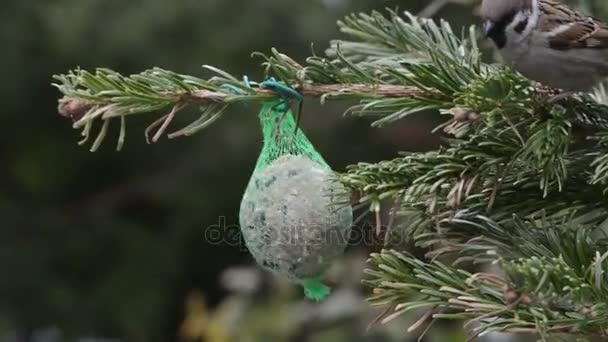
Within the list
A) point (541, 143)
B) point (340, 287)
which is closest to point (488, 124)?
point (541, 143)

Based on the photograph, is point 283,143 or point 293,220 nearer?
point 293,220

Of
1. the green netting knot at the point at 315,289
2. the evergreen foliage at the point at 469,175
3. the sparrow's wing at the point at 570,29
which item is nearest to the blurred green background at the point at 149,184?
the green netting knot at the point at 315,289

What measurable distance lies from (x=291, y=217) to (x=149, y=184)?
249cm

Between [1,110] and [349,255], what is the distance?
1275 millimetres

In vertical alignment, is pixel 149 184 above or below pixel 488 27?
below

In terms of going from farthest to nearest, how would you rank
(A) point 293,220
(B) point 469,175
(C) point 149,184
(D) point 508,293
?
(C) point 149,184
(A) point 293,220
(B) point 469,175
(D) point 508,293

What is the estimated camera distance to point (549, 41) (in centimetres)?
137

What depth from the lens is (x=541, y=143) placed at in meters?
0.93

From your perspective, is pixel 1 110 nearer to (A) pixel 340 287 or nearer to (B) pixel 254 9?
(B) pixel 254 9

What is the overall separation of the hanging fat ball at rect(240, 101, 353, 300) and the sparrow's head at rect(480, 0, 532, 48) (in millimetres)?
265

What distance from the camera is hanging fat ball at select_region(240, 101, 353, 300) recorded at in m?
1.25

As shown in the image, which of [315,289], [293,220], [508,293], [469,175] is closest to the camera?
[508,293]

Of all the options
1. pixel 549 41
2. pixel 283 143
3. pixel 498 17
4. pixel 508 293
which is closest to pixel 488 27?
pixel 498 17

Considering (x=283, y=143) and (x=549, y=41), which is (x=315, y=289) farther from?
(x=549, y=41)
